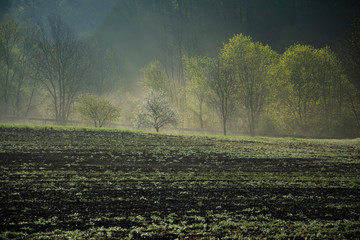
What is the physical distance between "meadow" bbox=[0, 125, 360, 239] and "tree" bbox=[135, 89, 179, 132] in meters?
15.2

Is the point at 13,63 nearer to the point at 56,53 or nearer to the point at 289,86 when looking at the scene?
the point at 56,53

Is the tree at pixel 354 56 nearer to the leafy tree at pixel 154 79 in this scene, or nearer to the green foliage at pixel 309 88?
the green foliage at pixel 309 88

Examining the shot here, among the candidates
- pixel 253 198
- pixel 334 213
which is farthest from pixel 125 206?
pixel 334 213

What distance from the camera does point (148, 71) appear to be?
210 ft

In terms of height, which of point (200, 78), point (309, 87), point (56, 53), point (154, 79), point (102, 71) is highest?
point (102, 71)

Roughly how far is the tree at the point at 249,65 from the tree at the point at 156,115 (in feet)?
45.2

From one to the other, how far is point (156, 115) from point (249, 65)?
1846 centimetres

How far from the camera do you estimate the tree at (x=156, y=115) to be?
4150cm

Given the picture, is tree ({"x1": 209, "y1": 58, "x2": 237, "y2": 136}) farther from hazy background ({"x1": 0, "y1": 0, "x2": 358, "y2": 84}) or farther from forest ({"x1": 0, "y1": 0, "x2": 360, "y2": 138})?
hazy background ({"x1": 0, "y1": 0, "x2": 358, "y2": 84})

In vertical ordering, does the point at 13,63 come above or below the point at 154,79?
above

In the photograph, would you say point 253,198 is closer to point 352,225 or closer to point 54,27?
point 352,225

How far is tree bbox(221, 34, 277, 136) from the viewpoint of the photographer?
154 feet

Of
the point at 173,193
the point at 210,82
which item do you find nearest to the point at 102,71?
the point at 210,82

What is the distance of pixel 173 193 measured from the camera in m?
13.6
